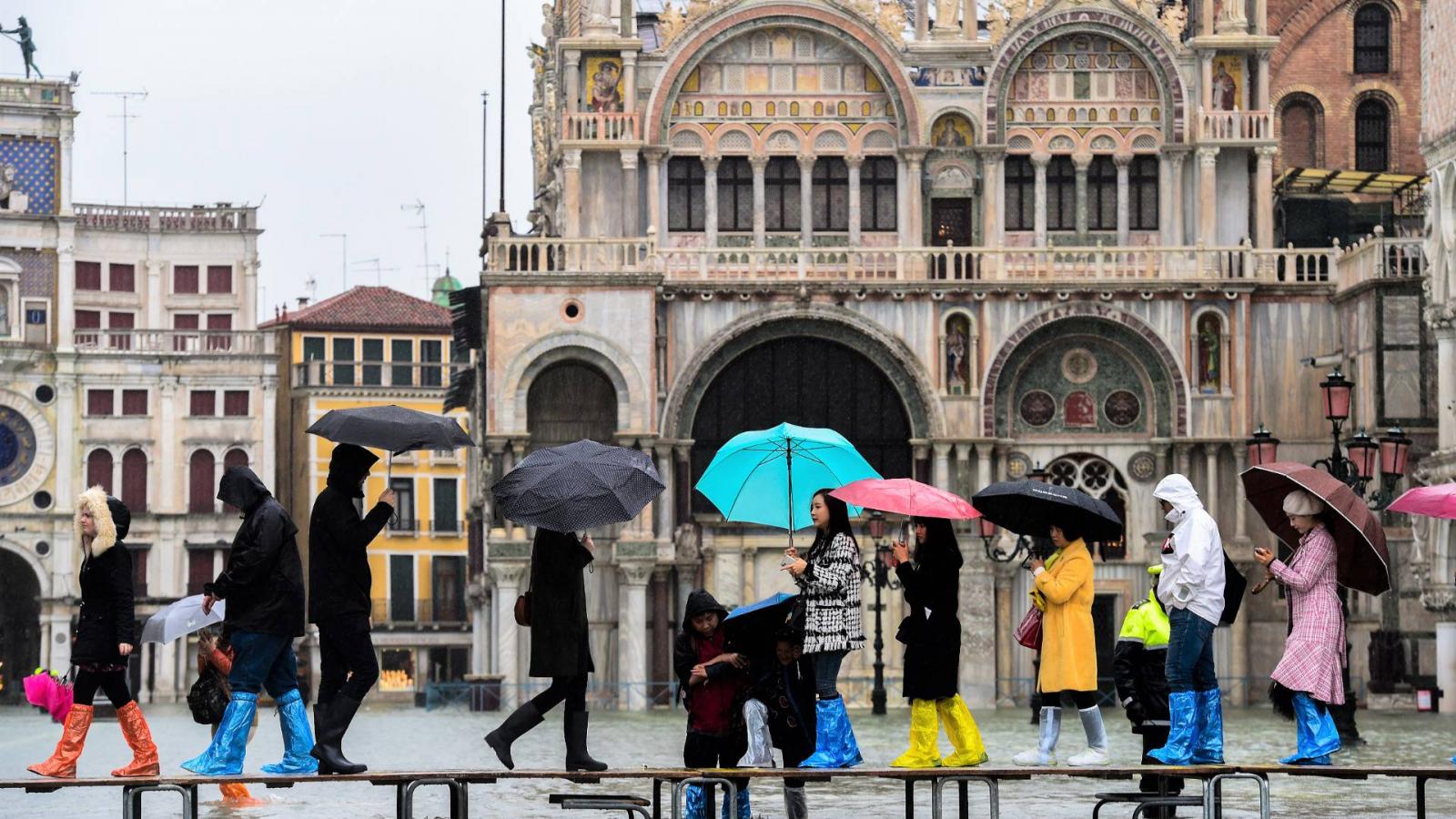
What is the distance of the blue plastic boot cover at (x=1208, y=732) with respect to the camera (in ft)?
62.2

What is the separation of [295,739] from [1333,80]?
42144mm

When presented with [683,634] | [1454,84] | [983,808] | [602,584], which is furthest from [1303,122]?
[683,634]

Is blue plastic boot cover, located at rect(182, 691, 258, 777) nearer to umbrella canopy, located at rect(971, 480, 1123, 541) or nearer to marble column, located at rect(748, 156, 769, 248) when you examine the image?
umbrella canopy, located at rect(971, 480, 1123, 541)

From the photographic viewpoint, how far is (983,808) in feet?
72.5

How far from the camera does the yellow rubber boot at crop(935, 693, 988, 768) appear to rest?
61.5 ft

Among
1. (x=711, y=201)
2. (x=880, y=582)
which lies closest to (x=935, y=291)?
(x=711, y=201)

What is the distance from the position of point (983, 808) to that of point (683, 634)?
4.67 m

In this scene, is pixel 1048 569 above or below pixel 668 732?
above

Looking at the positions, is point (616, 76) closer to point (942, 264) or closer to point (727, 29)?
point (727, 29)

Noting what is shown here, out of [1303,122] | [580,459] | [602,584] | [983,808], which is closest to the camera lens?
[580,459]

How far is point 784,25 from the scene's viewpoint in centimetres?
4881

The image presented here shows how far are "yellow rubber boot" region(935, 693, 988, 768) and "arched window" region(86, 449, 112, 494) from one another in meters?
55.9

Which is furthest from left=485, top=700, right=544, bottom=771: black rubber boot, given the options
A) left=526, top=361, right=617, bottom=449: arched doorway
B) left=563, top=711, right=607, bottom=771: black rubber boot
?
left=526, top=361, right=617, bottom=449: arched doorway

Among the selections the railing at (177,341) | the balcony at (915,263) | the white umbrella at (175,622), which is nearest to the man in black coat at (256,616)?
the white umbrella at (175,622)
